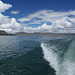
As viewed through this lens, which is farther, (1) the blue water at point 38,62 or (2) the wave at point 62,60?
(1) the blue water at point 38,62

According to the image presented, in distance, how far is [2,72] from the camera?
33.1ft

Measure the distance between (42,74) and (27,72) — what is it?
166cm

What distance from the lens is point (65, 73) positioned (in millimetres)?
8961

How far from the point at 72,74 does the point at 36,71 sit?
3695 millimetres

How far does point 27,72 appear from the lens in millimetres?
10102

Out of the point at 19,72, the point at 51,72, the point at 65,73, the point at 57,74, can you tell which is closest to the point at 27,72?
the point at 19,72

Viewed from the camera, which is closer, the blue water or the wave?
the wave

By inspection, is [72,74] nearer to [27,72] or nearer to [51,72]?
[51,72]

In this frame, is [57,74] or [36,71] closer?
[57,74]

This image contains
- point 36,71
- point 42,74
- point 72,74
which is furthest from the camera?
point 36,71

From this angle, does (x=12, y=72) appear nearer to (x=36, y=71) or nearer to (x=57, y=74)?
(x=36, y=71)

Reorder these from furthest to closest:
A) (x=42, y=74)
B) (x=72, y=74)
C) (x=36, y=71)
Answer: (x=36, y=71), (x=42, y=74), (x=72, y=74)

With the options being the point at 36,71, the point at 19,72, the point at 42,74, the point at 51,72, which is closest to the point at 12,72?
the point at 19,72

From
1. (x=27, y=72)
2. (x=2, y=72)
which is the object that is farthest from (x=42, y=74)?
(x=2, y=72)
